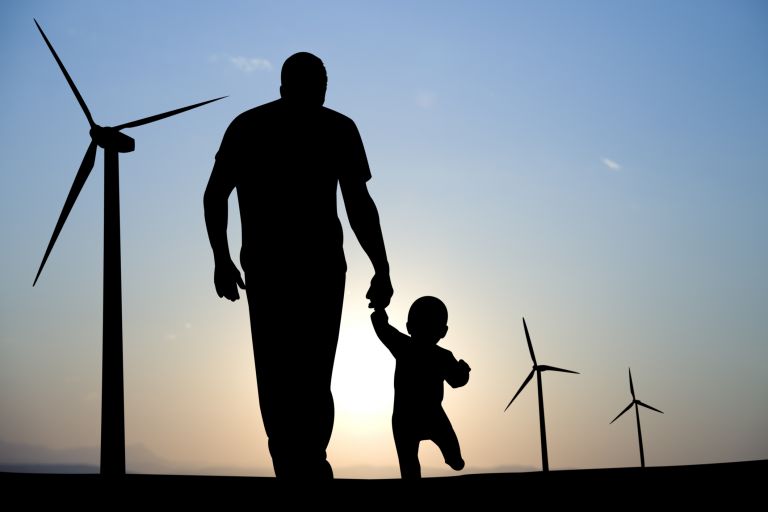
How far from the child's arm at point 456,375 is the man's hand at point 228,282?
3.78 meters

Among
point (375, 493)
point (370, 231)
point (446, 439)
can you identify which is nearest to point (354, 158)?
point (370, 231)

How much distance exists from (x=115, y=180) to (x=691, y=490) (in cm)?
1555

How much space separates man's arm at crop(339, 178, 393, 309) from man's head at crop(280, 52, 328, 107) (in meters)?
0.91

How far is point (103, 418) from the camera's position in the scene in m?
16.3

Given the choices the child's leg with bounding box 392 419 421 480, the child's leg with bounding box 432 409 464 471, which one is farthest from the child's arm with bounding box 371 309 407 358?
the child's leg with bounding box 432 409 464 471

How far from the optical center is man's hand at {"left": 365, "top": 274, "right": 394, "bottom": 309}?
10594mm

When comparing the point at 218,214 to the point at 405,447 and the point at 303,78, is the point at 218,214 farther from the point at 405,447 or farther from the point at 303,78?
the point at 405,447

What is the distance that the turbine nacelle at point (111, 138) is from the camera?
2338cm

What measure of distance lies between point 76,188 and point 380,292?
14015 millimetres

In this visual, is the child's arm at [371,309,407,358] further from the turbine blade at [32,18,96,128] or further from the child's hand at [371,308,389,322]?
the turbine blade at [32,18,96,128]

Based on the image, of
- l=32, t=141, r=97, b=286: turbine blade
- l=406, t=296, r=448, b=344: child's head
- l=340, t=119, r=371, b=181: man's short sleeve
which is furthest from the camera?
l=32, t=141, r=97, b=286: turbine blade

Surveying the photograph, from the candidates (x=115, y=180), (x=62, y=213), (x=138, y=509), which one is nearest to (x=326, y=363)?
(x=138, y=509)

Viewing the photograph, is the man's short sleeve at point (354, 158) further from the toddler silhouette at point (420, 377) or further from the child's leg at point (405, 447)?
the child's leg at point (405, 447)

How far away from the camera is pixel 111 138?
23438 mm
